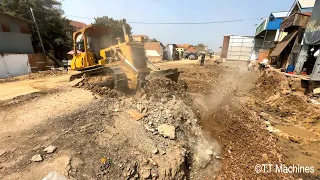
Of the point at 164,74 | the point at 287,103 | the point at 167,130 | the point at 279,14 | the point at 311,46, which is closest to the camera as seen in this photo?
the point at 167,130

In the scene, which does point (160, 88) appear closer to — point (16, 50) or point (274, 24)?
point (16, 50)

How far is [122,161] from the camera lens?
3223 millimetres

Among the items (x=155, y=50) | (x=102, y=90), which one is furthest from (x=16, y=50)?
(x=155, y=50)

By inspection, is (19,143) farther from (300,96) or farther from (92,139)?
(300,96)

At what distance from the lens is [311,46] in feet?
31.3

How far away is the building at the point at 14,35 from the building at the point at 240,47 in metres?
24.3

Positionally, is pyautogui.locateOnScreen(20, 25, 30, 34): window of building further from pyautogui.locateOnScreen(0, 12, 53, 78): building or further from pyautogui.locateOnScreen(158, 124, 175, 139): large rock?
pyautogui.locateOnScreen(158, 124, 175, 139): large rock

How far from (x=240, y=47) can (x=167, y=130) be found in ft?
74.2

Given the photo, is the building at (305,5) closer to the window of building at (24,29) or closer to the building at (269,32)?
the building at (269,32)

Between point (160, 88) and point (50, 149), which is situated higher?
point (160, 88)

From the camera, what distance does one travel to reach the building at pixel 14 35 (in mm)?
14773

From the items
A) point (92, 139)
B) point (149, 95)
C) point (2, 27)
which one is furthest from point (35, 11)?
point (92, 139)

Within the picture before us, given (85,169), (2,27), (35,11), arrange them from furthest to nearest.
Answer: (35,11) → (2,27) → (85,169)

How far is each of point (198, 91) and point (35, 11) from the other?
2147cm
